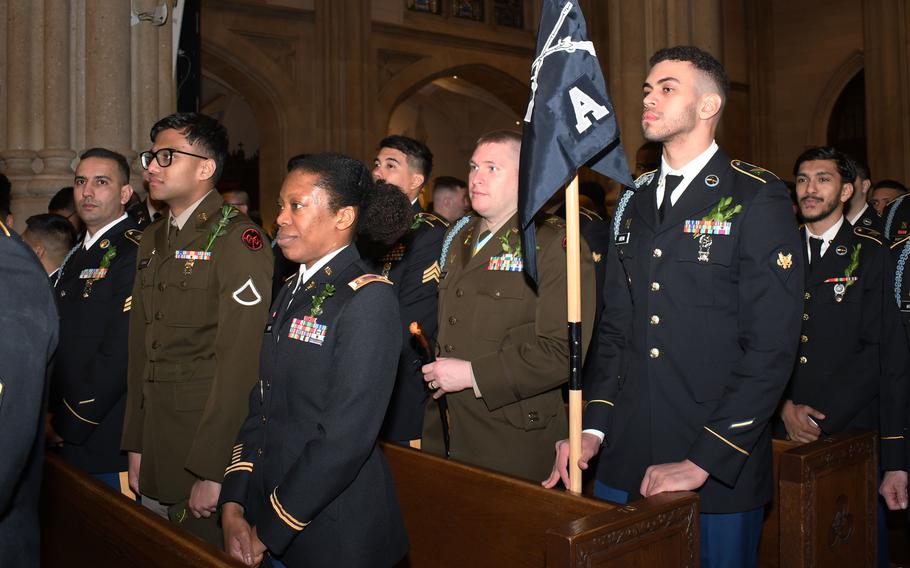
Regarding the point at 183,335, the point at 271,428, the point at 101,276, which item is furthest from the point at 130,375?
the point at 271,428

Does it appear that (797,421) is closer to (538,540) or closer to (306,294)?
(538,540)

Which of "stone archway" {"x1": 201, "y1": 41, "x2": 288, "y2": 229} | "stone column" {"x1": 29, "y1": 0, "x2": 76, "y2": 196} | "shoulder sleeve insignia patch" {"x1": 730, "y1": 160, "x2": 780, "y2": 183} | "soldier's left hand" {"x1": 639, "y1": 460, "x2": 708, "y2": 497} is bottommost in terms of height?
"soldier's left hand" {"x1": 639, "y1": 460, "x2": 708, "y2": 497}

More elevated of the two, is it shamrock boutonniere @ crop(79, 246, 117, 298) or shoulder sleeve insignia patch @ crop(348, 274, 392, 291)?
shamrock boutonniere @ crop(79, 246, 117, 298)

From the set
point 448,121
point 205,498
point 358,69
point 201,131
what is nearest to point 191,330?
point 205,498

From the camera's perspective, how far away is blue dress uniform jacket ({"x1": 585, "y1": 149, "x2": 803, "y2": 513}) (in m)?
2.00

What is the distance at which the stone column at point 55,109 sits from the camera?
4.76 meters

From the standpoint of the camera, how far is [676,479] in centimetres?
199

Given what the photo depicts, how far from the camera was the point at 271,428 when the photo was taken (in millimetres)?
2037

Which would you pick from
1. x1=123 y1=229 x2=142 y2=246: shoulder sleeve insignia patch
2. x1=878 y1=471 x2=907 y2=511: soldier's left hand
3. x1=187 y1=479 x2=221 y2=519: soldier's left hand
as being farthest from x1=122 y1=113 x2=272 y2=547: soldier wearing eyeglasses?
x1=878 y1=471 x2=907 y2=511: soldier's left hand

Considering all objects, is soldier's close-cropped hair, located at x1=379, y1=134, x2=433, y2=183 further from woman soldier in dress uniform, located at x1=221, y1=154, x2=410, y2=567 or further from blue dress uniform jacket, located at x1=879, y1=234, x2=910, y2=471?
blue dress uniform jacket, located at x1=879, y1=234, x2=910, y2=471

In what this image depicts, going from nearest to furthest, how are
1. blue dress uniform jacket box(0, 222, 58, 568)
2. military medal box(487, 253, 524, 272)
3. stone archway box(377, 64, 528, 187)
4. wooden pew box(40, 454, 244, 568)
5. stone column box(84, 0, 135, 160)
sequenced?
blue dress uniform jacket box(0, 222, 58, 568) → wooden pew box(40, 454, 244, 568) → military medal box(487, 253, 524, 272) → stone column box(84, 0, 135, 160) → stone archway box(377, 64, 528, 187)

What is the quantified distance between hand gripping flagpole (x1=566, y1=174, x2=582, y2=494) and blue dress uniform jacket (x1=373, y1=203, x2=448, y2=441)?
135 cm

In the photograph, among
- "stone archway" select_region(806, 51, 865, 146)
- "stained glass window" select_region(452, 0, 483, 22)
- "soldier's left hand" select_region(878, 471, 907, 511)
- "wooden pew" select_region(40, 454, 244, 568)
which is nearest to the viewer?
"wooden pew" select_region(40, 454, 244, 568)

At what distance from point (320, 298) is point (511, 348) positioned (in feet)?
2.19
